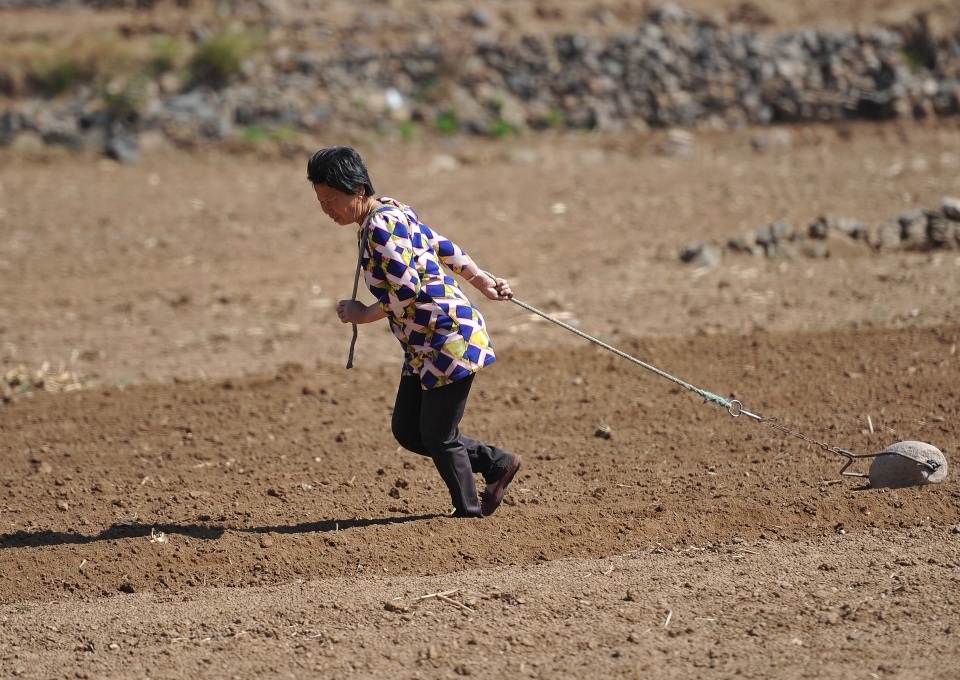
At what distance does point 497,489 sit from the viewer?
4941 millimetres

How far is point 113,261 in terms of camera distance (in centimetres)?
983

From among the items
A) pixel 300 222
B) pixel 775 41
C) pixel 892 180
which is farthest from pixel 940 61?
pixel 300 222

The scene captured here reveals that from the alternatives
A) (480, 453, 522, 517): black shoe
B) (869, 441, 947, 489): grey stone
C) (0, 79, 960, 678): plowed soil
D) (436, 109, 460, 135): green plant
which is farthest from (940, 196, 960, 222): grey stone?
(436, 109, 460, 135): green plant

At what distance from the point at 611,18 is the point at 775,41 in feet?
8.24

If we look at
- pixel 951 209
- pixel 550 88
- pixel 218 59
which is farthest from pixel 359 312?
pixel 218 59

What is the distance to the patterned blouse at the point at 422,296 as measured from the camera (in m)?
4.25

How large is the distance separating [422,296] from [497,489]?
113cm

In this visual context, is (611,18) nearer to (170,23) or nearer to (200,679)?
(170,23)

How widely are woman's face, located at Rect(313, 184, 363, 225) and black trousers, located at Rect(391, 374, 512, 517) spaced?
796 millimetres

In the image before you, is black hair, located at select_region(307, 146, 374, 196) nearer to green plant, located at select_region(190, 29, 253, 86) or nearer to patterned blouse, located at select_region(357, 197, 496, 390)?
patterned blouse, located at select_region(357, 197, 496, 390)

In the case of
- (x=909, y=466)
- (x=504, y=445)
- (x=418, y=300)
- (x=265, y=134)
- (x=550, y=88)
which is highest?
(x=418, y=300)

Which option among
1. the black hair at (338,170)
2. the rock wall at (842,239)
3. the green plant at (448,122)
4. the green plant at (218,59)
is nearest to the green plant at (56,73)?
the green plant at (218,59)

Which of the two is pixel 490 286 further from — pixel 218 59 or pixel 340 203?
pixel 218 59

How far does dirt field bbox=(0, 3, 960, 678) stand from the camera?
161 inches
